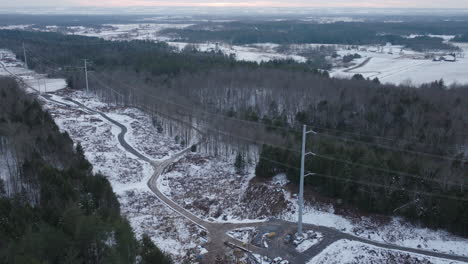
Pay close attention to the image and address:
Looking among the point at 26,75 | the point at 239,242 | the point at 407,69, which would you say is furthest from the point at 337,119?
the point at 26,75

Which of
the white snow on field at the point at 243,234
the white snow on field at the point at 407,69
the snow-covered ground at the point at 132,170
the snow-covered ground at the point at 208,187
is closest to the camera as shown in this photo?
the white snow on field at the point at 243,234

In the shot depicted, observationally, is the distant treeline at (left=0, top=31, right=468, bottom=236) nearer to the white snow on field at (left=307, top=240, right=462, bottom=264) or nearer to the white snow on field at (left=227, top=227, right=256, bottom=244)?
the white snow on field at (left=307, top=240, right=462, bottom=264)

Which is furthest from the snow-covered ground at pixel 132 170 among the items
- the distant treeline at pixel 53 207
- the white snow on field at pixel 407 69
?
the white snow on field at pixel 407 69

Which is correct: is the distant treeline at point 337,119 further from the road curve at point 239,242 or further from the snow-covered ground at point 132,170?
the snow-covered ground at point 132,170

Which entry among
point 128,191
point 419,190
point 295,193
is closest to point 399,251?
point 419,190

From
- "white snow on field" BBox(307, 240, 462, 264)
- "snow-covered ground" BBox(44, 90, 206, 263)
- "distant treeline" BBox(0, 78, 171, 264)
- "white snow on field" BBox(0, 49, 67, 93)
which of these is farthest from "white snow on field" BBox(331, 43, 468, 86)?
"white snow on field" BBox(0, 49, 67, 93)
